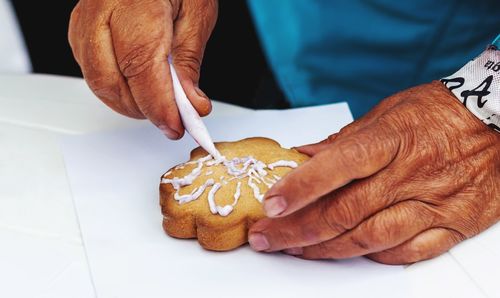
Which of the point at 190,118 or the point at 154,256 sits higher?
the point at 190,118

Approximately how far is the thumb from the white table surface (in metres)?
0.20

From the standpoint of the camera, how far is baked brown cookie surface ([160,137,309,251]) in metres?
0.98

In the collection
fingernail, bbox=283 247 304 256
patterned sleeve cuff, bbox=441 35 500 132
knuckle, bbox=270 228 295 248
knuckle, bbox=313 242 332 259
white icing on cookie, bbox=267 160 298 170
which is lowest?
fingernail, bbox=283 247 304 256

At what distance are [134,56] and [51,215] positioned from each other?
0.88 feet

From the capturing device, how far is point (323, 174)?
88 centimetres

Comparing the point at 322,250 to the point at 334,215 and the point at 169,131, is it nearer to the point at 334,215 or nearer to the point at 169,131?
the point at 334,215

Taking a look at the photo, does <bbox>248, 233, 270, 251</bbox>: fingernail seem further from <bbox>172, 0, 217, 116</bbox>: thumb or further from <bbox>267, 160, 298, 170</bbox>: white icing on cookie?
<bbox>172, 0, 217, 116</bbox>: thumb

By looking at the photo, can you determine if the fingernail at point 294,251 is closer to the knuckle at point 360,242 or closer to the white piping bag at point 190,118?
the knuckle at point 360,242

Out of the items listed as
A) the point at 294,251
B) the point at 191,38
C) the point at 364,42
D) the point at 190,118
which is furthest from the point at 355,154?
the point at 364,42

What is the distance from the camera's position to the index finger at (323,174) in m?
0.88

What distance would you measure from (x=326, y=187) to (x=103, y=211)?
37 cm

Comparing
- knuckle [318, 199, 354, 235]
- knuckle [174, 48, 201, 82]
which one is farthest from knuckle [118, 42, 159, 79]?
knuckle [318, 199, 354, 235]

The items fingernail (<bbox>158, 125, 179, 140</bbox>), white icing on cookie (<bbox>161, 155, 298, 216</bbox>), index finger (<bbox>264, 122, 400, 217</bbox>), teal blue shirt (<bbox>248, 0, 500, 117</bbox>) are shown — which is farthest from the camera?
teal blue shirt (<bbox>248, 0, 500, 117</bbox>)

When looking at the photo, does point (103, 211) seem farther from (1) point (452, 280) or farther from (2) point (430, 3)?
(2) point (430, 3)
